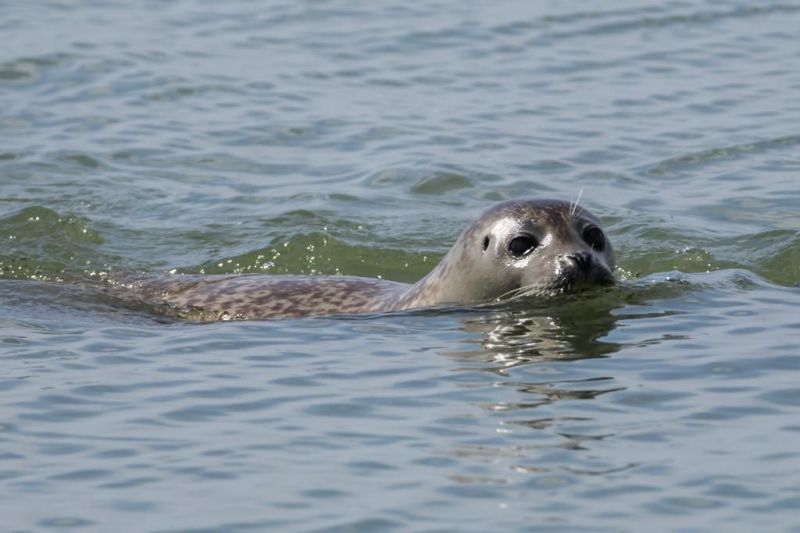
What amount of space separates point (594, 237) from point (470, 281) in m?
0.79

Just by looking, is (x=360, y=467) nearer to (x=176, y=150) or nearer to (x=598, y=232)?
(x=598, y=232)

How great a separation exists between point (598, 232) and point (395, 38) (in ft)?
34.2

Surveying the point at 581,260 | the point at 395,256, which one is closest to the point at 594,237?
the point at 581,260

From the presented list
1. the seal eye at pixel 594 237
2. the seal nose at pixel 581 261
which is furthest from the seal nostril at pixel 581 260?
the seal eye at pixel 594 237

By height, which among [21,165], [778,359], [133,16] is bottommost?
[778,359]

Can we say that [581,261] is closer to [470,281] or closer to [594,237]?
[594,237]

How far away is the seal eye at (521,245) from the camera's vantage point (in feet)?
32.6

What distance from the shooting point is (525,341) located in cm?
933

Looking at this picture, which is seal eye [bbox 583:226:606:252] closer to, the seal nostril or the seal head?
the seal head

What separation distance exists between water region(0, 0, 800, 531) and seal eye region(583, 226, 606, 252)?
1.03ft

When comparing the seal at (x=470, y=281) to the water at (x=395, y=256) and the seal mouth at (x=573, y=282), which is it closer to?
the seal mouth at (x=573, y=282)

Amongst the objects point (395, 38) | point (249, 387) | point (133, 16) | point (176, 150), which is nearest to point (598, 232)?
point (249, 387)

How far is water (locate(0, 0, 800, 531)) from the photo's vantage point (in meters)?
6.92

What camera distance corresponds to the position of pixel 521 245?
9.96 m
